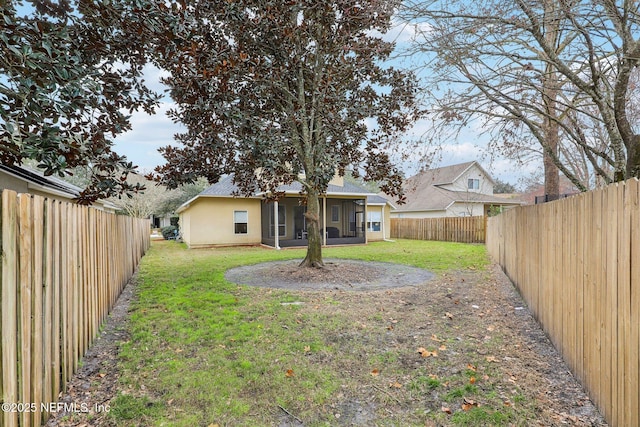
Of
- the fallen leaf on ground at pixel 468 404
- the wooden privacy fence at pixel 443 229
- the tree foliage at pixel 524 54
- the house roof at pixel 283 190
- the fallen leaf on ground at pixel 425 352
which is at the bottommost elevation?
the fallen leaf on ground at pixel 468 404

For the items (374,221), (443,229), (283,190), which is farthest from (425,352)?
(374,221)

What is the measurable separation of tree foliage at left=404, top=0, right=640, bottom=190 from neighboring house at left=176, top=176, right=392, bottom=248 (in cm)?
1136

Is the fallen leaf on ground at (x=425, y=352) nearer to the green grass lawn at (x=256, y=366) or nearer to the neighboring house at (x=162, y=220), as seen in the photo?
the green grass lawn at (x=256, y=366)

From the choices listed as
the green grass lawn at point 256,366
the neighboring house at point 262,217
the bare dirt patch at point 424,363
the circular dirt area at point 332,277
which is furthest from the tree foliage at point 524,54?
the neighboring house at point 262,217

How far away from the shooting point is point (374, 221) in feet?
76.1

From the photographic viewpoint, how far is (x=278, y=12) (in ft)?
24.5

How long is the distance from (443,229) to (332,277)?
48.8 feet

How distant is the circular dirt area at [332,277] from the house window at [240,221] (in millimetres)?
8626

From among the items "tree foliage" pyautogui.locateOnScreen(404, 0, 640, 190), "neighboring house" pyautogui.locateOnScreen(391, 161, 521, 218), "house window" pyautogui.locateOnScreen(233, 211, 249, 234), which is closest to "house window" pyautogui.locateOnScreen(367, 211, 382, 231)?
"neighboring house" pyautogui.locateOnScreen(391, 161, 521, 218)

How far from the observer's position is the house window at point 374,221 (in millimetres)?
22942

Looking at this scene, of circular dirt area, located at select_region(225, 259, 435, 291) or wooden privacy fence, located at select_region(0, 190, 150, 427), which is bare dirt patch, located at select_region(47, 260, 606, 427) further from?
circular dirt area, located at select_region(225, 259, 435, 291)

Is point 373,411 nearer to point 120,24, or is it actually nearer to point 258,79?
point 120,24

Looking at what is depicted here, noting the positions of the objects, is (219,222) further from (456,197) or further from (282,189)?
(456,197)

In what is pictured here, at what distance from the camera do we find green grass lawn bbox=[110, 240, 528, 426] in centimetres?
287
